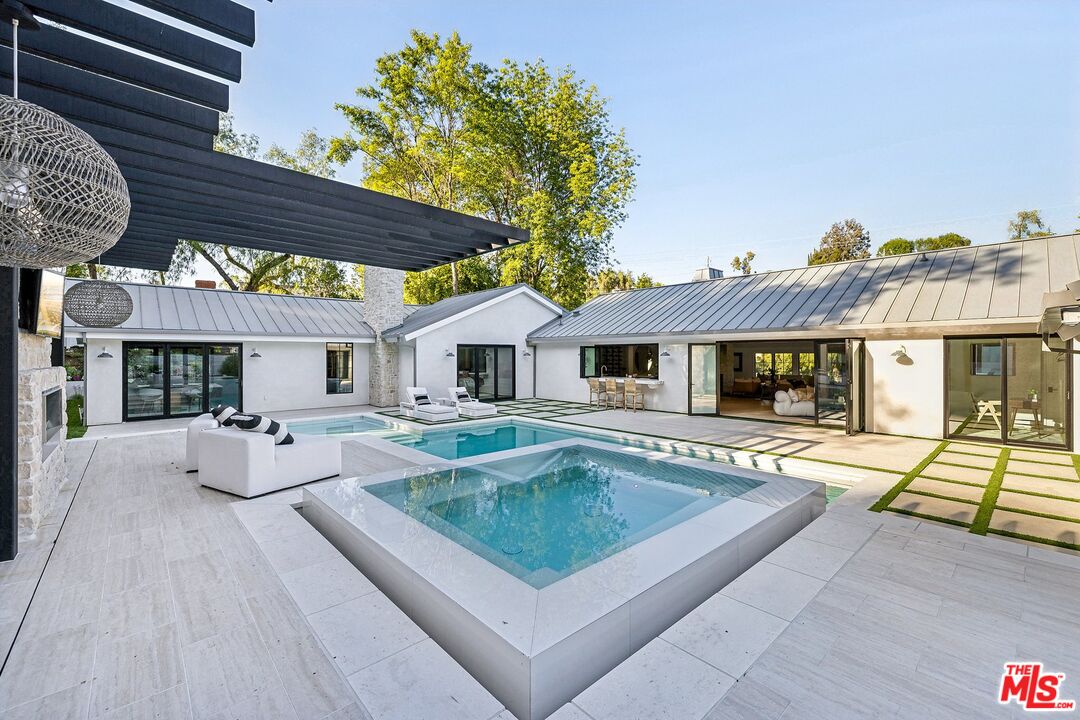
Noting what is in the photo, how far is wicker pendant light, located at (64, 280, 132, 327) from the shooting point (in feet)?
20.8

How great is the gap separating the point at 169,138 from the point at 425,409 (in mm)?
8355

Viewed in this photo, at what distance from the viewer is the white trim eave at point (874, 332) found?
8031 mm

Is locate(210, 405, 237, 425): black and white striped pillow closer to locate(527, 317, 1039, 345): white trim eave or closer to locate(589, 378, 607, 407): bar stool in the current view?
locate(527, 317, 1039, 345): white trim eave

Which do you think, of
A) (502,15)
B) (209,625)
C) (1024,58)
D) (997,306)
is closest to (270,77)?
(502,15)

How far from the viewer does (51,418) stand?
5.39 metres

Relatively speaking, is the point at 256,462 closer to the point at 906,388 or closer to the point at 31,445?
the point at 31,445

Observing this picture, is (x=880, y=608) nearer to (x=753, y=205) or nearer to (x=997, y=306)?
(x=997, y=306)

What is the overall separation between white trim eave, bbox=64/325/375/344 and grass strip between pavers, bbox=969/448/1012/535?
46.3 feet

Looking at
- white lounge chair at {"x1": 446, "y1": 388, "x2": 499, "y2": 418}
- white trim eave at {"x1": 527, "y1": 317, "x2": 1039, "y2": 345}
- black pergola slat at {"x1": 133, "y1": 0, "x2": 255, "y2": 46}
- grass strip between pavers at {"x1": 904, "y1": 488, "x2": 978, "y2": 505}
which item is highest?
black pergola slat at {"x1": 133, "y1": 0, "x2": 255, "y2": 46}

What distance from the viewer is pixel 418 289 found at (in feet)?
81.9

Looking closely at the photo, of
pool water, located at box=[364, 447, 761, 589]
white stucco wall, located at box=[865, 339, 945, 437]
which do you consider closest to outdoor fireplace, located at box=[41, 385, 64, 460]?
pool water, located at box=[364, 447, 761, 589]

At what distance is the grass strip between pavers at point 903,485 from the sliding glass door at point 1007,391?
1.77 meters

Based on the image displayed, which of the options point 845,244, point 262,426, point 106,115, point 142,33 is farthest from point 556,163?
point 845,244

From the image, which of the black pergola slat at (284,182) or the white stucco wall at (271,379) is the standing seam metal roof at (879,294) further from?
the white stucco wall at (271,379)
